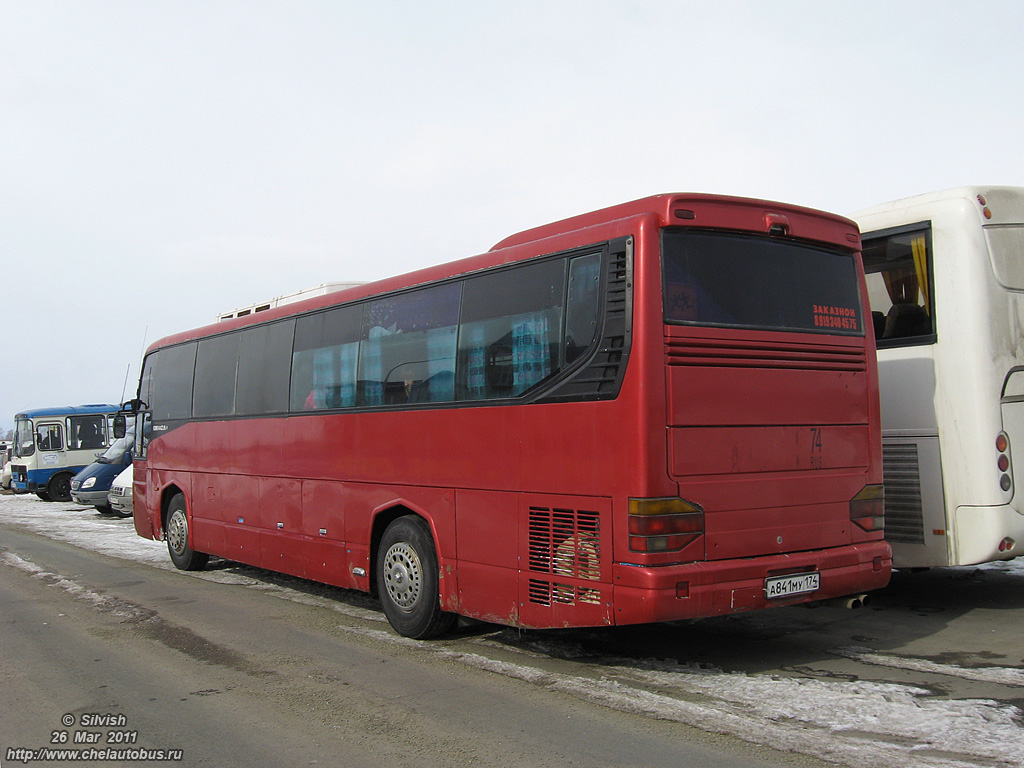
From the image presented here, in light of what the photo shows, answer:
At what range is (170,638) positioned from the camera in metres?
7.91

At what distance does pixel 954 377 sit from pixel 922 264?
108cm

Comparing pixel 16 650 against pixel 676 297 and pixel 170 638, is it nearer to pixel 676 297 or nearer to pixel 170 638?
pixel 170 638

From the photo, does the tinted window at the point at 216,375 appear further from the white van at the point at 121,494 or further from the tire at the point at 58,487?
the tire at the point at 58,487

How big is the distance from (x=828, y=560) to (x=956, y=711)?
1.46m

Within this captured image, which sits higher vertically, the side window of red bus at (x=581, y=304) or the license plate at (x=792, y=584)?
the side window of red bus at (x=581, y=304)

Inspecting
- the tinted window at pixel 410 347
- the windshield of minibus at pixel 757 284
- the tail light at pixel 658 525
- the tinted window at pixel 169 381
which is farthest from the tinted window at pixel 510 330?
the tinted window at pixel 169 381

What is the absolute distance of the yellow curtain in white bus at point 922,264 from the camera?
26.3 feet

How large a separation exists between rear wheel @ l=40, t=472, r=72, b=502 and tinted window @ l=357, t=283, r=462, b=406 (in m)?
26.5

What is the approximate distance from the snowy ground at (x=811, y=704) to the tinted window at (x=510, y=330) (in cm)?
208

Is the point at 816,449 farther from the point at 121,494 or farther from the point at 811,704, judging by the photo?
the point at 121,494

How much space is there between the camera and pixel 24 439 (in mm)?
31062

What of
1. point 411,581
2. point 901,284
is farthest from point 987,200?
point 411,581

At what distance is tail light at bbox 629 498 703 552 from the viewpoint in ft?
18.6

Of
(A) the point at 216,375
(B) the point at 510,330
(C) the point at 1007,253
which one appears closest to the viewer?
(B) the point at 510,330
